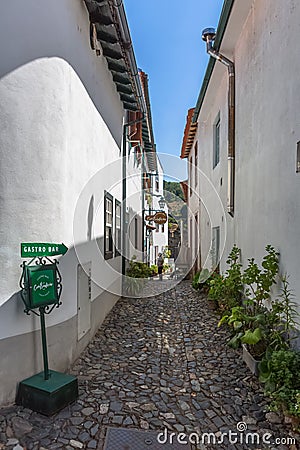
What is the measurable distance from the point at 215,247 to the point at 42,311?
23.2ft

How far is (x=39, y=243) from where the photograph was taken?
151 inches

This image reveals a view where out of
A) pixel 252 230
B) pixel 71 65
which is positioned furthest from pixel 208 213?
pixel 71 65

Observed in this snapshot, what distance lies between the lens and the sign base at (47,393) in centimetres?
342

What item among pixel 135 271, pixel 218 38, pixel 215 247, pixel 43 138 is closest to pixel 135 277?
pixel 135 271

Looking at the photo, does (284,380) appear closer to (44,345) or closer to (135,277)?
(44,345)

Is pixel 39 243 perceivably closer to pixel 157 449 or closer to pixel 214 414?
pixel 157 449

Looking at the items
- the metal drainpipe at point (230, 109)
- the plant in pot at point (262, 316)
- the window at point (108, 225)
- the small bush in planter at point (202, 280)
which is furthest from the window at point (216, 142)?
the plant in pot at point (262, 316)

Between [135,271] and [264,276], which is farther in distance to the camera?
[135,271]

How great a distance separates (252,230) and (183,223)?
13.7 meters

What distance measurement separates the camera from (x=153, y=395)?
155 inches

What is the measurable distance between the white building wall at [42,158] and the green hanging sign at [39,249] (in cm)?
7

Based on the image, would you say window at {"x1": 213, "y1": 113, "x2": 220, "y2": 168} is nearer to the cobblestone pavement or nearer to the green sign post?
the cobblestone pavement

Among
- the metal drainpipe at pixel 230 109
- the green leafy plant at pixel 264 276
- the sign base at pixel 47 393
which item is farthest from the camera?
the metal drainpipe at pixel 230 109

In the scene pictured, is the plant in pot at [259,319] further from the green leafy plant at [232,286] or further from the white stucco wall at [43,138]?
the white stucco wall at [43,138]
